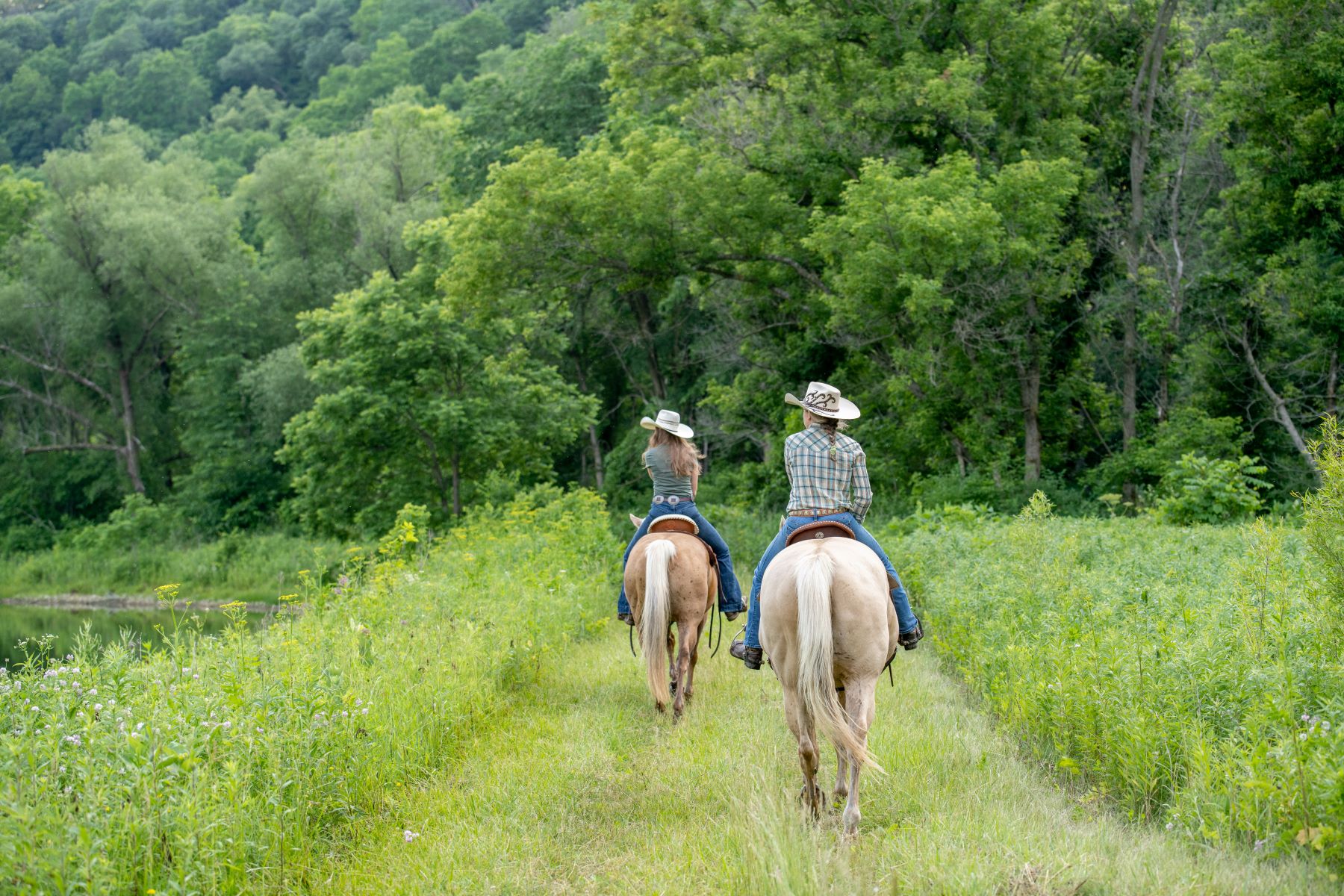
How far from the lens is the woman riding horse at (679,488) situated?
9.80 meters

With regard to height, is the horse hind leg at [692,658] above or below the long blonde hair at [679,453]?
below

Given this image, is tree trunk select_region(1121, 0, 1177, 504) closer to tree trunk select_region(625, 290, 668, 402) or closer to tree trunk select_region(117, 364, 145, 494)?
tree trunk select_region(625, 290, 668, 402)

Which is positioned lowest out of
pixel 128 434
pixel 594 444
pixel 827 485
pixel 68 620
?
pixel 68 620

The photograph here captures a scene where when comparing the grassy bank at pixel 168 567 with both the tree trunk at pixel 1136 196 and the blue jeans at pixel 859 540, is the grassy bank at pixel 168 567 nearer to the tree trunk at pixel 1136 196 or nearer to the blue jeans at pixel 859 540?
the tree trunk at pixel 1136 196

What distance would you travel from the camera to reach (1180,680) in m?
5.96

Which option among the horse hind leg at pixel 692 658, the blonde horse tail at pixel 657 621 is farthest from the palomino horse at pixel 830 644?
the horse hind leg at pixel 692 658

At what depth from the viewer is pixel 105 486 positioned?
4631cm

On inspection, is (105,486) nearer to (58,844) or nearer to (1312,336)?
(1312,336)

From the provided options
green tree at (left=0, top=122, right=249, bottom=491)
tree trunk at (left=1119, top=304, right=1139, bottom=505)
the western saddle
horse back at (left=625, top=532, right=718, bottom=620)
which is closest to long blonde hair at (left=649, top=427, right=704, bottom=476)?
horse back at (left=625, top=532, right=718, bottom=620)

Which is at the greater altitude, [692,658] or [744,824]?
[744,824]

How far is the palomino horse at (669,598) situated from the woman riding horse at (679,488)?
0.15m

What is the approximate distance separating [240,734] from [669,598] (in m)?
4.10

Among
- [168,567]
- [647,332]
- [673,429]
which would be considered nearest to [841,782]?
[673,429]

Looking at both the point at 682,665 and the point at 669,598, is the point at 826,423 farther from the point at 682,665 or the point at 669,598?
the point at 682,665
